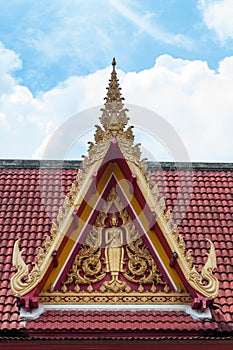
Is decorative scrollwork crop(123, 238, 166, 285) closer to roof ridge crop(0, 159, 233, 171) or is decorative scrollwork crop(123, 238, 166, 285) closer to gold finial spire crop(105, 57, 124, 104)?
gold finial spire crop(105, 57, 124, 104)

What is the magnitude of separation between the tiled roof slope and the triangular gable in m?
0.39

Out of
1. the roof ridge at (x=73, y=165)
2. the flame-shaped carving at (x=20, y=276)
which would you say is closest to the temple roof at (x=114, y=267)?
the flame-shaped carving at (x=20, y=276)

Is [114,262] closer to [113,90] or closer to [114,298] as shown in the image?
[114,298]

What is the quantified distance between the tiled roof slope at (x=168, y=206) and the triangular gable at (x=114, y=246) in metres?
0.39

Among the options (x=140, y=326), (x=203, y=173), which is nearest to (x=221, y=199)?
(x=203, y=173)

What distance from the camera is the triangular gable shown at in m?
9.11

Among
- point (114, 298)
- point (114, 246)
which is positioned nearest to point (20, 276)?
point (114, 298)

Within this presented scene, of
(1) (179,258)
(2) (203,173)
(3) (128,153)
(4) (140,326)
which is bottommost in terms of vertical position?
(4) (140,326)

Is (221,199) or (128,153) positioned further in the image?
(221,199)

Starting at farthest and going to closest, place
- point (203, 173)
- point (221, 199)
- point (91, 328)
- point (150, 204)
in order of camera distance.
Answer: point (203, 173)
point (221, 199)
point (150, 204)
point (91, 328)

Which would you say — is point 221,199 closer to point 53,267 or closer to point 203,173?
point 203,173

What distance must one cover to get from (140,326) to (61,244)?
179 centimetres

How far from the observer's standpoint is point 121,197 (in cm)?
1003

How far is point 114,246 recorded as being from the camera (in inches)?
381
